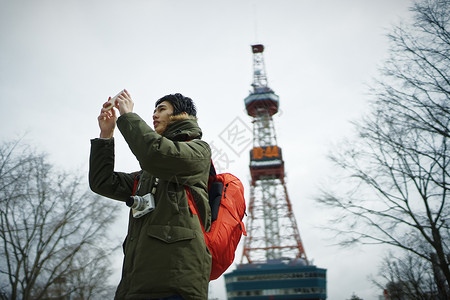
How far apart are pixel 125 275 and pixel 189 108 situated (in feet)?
3.54

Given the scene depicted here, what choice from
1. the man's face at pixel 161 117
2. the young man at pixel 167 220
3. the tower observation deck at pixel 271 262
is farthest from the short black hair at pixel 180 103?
the tower observation deck at pixel 271 262

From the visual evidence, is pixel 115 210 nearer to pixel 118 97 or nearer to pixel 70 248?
pixel 70 248

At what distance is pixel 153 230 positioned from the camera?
1556mm

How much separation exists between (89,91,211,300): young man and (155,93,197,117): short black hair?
7.7 inches

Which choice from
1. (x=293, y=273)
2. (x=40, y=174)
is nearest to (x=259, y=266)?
(x=293, y=273)

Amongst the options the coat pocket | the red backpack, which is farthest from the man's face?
the coat pocket

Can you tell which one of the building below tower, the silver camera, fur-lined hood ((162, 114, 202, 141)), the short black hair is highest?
the building below tower

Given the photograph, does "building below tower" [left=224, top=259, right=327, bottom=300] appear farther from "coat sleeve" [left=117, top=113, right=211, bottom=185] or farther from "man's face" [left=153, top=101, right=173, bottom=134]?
"coat sleeve" [left=117, top=113, right=211, bottom=185]

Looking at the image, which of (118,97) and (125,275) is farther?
(118,97)

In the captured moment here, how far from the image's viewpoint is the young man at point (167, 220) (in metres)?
1.47

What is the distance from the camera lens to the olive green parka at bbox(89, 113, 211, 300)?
147cm

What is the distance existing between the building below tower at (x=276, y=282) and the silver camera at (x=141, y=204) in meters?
40.7

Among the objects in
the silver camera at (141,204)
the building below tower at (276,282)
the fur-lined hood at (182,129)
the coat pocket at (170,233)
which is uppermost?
the building below tower at (276,282)

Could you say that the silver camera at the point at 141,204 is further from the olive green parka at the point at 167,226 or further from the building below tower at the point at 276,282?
the building below tower at the point at 276,282
